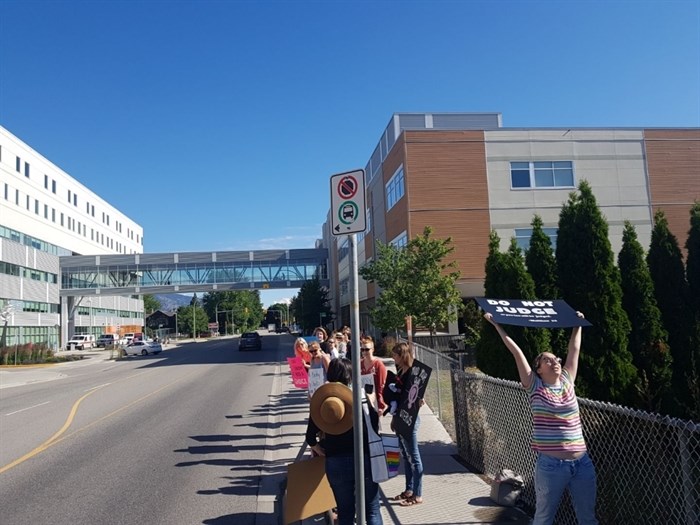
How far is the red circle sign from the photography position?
4262 millimetres

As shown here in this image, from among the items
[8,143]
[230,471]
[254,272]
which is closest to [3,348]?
[8,143]

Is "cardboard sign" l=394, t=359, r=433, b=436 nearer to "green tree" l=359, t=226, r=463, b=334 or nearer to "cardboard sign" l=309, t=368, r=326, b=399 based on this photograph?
"cardboard sign" l=309, t=368, r=326, b=399

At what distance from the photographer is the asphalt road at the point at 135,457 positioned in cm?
652

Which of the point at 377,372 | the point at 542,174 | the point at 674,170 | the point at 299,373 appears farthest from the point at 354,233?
the point at 674,170

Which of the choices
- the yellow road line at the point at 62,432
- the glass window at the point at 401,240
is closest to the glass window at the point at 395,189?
the glass window at the point at 401,240

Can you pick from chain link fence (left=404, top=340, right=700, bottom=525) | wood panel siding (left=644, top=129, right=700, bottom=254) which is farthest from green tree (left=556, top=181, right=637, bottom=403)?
wood panel siding (left=644, top=129, right=700, bottom=254)

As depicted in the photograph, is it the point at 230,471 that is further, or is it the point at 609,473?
the point at 230,471

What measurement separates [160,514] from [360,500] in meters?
3.27

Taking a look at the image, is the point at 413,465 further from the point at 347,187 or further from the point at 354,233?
the point at 347,187

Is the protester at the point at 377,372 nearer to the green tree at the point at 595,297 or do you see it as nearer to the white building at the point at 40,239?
the green tree at the point at 595,297

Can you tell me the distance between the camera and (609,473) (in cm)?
531

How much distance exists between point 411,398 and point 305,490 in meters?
1.73

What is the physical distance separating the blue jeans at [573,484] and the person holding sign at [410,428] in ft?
6.70

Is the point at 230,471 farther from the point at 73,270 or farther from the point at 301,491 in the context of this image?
the point at 73,270
